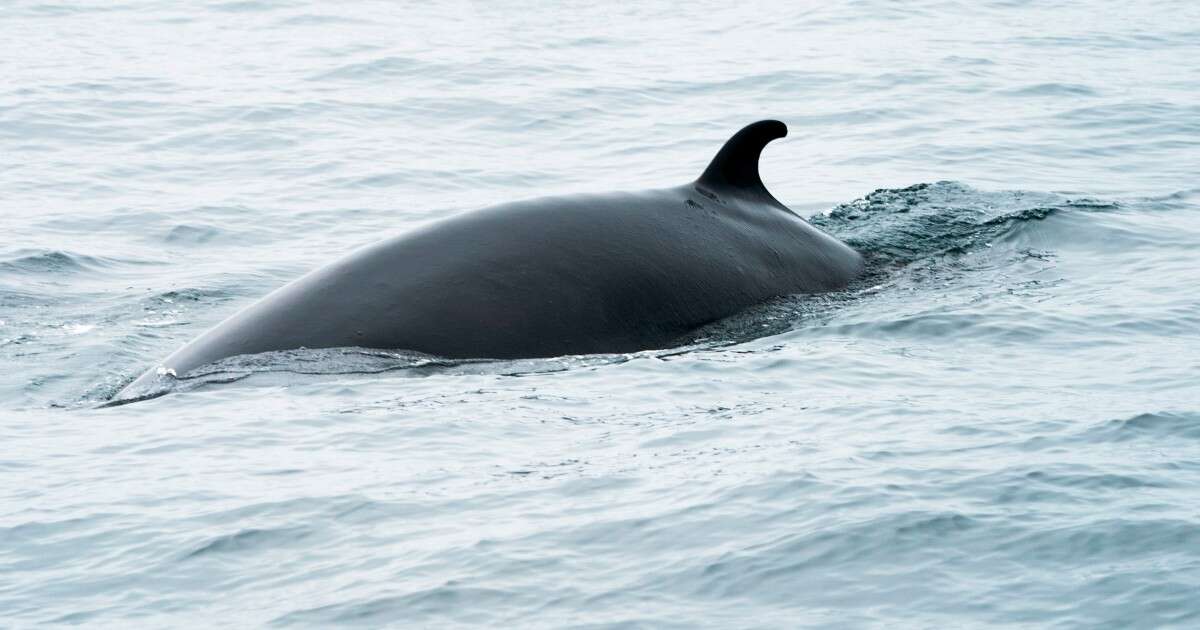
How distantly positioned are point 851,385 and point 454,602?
404 cm

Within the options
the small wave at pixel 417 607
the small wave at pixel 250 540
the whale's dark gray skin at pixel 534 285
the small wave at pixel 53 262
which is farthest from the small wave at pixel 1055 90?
the small wave at pixel 417 607

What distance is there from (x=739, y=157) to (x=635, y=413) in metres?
2.93

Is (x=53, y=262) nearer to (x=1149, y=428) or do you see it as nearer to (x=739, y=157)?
(x=739, y=157)

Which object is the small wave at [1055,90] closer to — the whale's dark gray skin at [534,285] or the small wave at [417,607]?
the whale's dark gray skin at [534,285]

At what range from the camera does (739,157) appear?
473 inches

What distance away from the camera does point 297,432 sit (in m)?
9.49

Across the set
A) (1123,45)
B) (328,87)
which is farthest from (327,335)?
(1123,45)

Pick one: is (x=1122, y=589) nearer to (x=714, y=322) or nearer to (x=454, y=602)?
(x=454, y=602)

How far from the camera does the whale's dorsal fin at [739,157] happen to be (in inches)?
470

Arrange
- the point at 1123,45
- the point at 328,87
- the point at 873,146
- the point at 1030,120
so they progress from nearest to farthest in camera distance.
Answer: the point at 873,146, the point at 1030,120, the point at 328,87, the point at 1123,45

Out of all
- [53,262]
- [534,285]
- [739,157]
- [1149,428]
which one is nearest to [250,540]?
[534,285]

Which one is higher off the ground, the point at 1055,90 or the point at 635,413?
the point at 635,413

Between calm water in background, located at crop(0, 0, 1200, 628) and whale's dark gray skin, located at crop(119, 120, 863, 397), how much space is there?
0.21 meters

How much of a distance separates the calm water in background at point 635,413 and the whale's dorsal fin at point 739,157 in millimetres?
1036
